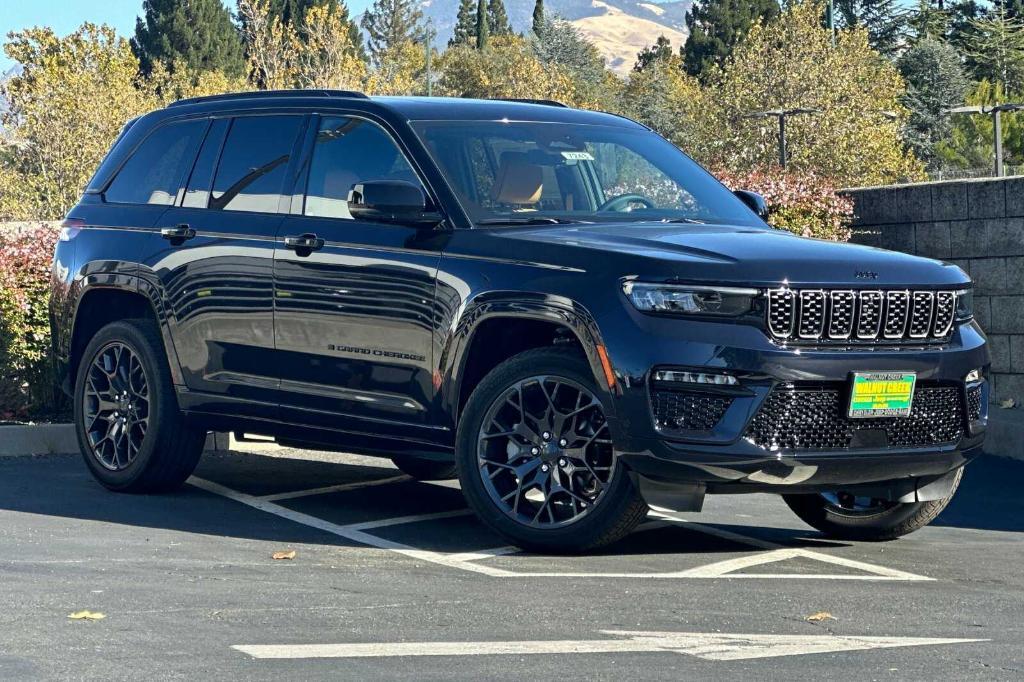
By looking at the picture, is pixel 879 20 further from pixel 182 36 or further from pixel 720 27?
pixel 182 36

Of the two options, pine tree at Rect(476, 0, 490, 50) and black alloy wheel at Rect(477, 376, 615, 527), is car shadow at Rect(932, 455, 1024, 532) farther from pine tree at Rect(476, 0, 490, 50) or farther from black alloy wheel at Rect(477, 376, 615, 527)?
pine tree at Rect(476, 0, 490, 50)

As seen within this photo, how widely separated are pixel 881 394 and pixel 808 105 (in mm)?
55296

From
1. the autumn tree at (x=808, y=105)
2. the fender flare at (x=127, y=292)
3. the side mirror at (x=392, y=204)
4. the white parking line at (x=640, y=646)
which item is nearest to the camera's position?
the white parking line at (x=640, y=646)

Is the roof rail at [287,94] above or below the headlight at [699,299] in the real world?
above

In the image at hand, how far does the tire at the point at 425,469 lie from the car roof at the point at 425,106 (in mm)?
2259

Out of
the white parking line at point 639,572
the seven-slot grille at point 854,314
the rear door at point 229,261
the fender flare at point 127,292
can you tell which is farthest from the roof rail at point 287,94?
the seven-slot grille at point 854,314

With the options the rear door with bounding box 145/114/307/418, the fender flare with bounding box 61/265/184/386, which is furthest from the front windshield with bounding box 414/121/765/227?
the fender flare with bounding box 61/265/184/386

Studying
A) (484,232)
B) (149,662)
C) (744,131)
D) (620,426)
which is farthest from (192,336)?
(744,131)

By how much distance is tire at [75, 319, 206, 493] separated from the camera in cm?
894

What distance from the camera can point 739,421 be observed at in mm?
6715

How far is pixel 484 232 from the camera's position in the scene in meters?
7.51

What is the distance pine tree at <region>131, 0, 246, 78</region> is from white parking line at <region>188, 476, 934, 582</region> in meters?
76.3

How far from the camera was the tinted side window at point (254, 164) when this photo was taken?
8.54 meters

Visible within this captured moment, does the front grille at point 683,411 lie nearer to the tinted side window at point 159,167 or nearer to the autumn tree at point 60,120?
the tinted side window at point 159,167
